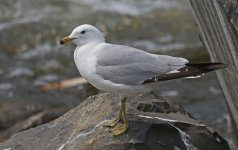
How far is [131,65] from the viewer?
13.1 feet

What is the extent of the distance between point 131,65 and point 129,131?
19.4 inches

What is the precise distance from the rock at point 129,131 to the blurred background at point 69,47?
192 cm

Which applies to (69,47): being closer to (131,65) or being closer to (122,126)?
(122,126)

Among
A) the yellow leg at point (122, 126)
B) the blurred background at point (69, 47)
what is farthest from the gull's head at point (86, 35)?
the blurred background at point (69, 47)

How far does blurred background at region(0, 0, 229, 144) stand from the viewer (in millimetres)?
7668

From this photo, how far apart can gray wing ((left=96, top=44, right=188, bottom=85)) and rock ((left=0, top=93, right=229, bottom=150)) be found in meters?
0.42

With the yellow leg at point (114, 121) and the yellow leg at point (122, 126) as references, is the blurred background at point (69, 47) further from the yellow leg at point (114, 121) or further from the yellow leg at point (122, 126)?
the yellow leg at point (122, 126)

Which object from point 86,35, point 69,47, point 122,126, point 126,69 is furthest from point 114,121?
point 69,47

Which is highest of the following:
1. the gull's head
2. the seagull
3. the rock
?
the gull's head

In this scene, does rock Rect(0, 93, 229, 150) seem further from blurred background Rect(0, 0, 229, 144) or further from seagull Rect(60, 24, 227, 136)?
blurred background Rect(0, 0, 229, 144)

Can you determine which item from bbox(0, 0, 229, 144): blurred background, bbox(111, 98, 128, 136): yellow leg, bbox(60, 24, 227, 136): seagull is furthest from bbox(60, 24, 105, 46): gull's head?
bbox(0, 0, 229, 144): blurred background

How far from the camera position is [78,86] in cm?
855

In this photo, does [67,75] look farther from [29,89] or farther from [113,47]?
[113,47]

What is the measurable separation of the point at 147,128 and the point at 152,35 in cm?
639
